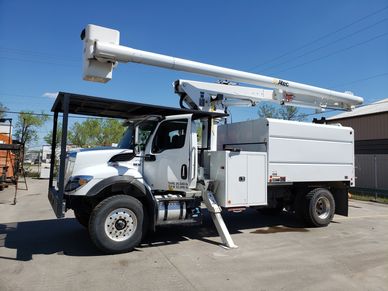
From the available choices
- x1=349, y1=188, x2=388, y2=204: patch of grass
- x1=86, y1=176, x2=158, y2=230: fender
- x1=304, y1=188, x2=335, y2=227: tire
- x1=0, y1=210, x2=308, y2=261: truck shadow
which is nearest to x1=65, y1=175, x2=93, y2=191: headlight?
x1=86, y1=176, x2=158, y2=230: fender

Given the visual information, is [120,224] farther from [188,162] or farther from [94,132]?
[94,132]

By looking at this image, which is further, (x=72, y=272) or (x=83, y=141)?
(x=83, y=141)

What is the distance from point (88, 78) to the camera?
25.3 ft

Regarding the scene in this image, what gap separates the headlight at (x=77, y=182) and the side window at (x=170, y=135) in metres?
1.74

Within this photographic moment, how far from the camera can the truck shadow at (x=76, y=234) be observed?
7.12 m

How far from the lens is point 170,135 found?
26.8 feet

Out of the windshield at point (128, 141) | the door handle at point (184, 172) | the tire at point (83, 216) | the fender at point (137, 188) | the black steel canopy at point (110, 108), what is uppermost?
the black steel canopy at point (110, 108)

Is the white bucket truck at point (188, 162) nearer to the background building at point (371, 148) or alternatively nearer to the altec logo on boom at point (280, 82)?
the altec logo on boom at point (280, 82)

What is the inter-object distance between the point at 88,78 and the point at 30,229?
425 cm

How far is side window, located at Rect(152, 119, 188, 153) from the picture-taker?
804 centimetres

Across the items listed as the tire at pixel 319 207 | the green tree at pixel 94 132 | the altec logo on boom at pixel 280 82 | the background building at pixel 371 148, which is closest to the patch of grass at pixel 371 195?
the background building at pixel 371 148

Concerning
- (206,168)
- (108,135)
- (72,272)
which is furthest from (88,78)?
(108,135)

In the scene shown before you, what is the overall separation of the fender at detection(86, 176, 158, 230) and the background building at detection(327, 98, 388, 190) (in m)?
18.2

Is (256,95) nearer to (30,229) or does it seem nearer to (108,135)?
(30,229)
